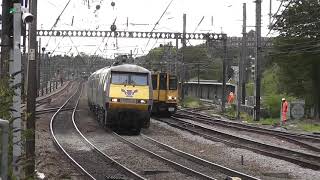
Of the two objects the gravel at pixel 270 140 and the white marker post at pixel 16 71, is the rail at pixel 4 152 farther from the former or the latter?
the gravel at pixel 270 140

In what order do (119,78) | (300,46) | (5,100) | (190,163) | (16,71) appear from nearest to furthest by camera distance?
(5,100), (16,71), (190,163), (119,78), (300,46)

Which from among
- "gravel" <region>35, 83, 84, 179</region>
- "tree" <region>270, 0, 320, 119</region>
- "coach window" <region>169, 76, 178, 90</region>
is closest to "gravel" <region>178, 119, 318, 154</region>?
"coach window" <region>169, 76, 178, 90</region>

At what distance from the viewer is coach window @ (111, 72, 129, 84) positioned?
23.3 meters

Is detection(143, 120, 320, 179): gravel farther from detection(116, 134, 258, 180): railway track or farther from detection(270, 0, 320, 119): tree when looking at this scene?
detection(270, 0, 320, 119): tree

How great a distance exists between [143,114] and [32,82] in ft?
38.8

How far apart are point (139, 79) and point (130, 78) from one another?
1.30 feet

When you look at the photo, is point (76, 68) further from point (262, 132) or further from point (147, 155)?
point (147, 155)

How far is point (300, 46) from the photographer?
4456 centimetres

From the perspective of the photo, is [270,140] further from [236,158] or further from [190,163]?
[190,163]

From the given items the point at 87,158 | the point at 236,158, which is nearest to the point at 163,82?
the point at 236,158

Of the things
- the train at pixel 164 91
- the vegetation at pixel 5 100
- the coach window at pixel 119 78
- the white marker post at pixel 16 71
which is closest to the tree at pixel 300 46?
the train at pixel 164 91

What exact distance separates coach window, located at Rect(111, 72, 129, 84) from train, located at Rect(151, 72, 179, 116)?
11.2 metres

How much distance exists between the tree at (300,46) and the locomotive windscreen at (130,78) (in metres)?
23.2

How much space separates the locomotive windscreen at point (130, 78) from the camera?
23405 mm
